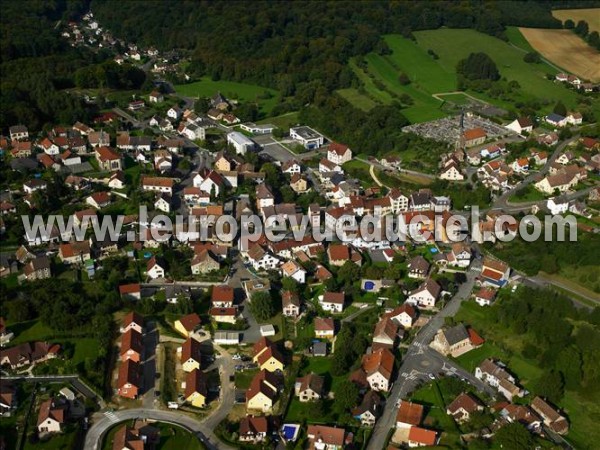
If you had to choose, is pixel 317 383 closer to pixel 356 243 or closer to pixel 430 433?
pixel 430 433

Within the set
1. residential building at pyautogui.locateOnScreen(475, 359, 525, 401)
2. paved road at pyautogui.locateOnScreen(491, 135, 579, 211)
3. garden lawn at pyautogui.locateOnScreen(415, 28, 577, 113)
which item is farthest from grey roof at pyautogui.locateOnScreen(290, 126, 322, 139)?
residential building at pyautogui.locateOnScreen(475, 359, 525, 401)

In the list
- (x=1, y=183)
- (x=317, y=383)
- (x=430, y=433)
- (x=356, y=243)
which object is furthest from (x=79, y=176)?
(x=430, y=433)

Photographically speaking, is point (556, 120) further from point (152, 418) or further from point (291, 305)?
point (152, 418)

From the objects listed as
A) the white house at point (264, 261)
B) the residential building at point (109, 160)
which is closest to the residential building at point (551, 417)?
the white house at point (264, 261)

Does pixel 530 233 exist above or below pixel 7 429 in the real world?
above

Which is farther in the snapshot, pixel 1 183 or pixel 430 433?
pixel 1 183

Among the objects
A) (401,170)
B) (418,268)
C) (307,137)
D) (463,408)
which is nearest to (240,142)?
(307,137)

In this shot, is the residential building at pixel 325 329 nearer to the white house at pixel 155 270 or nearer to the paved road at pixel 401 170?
the white house at pixel 155 270

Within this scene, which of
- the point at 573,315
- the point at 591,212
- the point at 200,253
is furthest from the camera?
the point at 591,212
